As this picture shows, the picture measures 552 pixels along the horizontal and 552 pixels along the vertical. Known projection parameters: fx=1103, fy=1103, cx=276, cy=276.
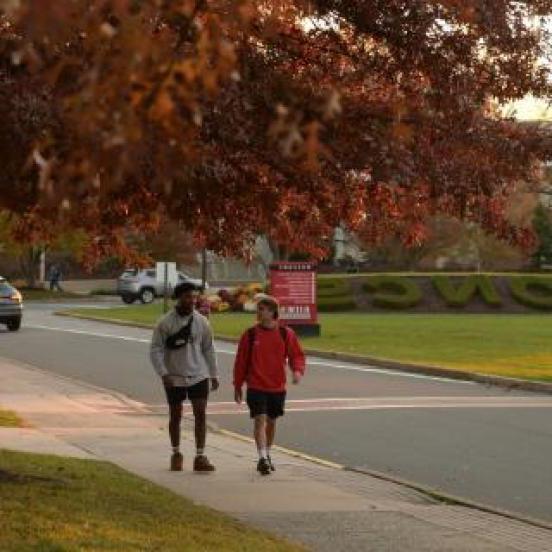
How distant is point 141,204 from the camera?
7121 millimetres

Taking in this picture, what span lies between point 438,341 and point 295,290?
451 cm

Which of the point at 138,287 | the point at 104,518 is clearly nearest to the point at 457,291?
the point at 138,287

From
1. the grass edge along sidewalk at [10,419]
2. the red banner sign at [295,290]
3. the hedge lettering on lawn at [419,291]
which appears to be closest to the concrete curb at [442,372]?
the red banner sign at [295,290]

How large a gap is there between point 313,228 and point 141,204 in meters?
1.92

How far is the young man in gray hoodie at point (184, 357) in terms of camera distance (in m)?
9.99

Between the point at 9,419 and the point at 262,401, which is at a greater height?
the point at 262,401

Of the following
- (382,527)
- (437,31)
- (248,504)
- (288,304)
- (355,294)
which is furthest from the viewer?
(355,294)

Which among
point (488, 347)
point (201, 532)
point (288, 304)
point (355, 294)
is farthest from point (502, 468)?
point (355, 294)

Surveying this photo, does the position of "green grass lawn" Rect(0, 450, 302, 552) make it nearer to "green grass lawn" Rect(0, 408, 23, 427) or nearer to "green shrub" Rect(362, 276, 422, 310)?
"green grass lawn" Rect(0, 408, 23, 427)

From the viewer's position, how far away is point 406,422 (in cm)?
1437

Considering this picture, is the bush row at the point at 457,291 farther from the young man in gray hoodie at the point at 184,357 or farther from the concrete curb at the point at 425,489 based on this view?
the young man in gray hoodie at the point at 184,357

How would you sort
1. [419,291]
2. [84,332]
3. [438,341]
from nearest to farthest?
[438,341]
[84,332]
[419,291]

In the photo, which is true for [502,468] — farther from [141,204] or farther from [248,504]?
[141,204]

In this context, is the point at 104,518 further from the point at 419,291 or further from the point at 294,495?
the point at 419,291
